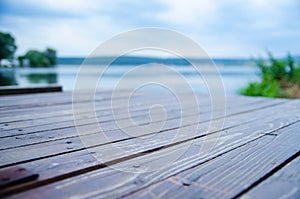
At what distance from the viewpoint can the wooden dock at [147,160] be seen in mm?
568

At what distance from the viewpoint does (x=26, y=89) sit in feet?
8.68

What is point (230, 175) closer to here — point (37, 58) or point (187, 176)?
point (187, 176)

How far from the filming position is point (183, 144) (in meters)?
0.95

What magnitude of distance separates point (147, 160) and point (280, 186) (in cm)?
36

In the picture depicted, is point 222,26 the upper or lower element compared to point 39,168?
upper

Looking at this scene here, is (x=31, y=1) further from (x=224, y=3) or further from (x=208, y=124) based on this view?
(x=208, y=124)

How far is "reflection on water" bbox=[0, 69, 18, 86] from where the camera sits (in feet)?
11.6

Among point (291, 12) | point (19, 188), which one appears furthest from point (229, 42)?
point (19, 188)

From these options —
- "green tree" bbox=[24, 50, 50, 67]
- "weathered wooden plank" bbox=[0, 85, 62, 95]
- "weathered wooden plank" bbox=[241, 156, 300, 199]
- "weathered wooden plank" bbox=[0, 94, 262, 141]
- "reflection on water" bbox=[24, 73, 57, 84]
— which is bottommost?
"weathered wooden plank" bbox=[241, 156, 300, 199]

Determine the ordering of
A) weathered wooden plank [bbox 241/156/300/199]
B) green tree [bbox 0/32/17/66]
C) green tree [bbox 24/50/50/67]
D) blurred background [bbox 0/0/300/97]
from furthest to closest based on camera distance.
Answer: green tree [bbox 24/50/50/67] → blurred background [bbox 0/0/300/97] → green tree [bbox 0/32/17/66] → weathered wooden plank [bbox 241/156/300/199]

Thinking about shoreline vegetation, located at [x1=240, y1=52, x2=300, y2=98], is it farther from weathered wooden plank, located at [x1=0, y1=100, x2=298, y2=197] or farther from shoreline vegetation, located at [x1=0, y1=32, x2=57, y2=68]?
shoreline vegetation, located at [x1=0, y1=32, x2=57, y2=68]

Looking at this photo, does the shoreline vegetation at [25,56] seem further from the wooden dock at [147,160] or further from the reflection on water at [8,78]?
the wooden dock at [147,160]

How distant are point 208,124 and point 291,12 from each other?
5232 millimetres

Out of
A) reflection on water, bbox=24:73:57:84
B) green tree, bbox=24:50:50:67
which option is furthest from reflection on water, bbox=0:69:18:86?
green tree, bbox=24:50:50:67
